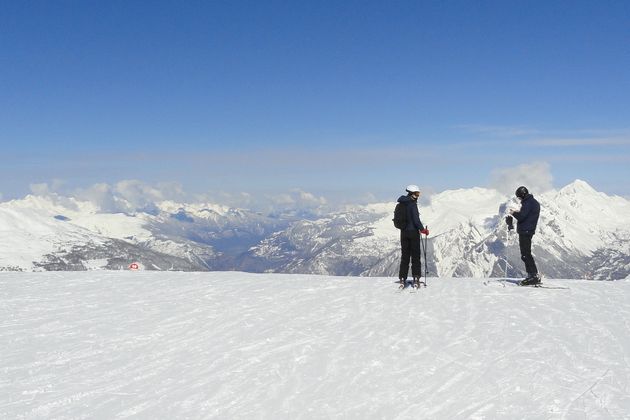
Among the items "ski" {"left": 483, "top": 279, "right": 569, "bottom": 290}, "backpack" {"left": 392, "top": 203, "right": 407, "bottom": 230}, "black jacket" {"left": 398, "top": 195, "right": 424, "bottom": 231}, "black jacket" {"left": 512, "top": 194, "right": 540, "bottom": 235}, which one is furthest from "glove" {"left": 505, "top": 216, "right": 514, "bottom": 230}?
"backpack" {"left": 392, "top": 203, "right": 407, "bottom": 230}


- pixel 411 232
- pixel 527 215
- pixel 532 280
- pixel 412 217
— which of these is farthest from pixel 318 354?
pixel 527 215

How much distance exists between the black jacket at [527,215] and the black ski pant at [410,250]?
3671 mm

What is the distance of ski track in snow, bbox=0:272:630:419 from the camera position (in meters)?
8.47

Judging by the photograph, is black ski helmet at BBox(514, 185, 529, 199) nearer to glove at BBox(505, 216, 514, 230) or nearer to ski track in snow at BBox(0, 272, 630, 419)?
glove at BBox(505, 216, 514, 230)

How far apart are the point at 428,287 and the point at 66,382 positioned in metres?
12.6

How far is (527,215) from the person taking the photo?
687 inches

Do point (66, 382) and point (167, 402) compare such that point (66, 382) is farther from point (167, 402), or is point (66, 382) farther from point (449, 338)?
point (449, 338)

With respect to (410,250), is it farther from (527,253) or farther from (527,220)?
(527,253)

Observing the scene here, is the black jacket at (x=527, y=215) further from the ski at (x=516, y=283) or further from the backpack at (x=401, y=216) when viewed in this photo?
the backpack at (x=401, y=216)

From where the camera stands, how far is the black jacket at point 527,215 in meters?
17.4

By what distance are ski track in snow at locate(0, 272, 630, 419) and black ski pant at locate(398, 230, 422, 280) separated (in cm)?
88

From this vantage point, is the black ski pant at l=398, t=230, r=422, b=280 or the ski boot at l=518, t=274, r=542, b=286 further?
the ski boot at l=518, t=274, r=542, b=286

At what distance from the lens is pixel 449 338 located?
1174 centimetres

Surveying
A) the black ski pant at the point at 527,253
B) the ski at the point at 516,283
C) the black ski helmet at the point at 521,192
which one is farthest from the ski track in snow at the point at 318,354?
the black ski helmet at the point at 521,192
